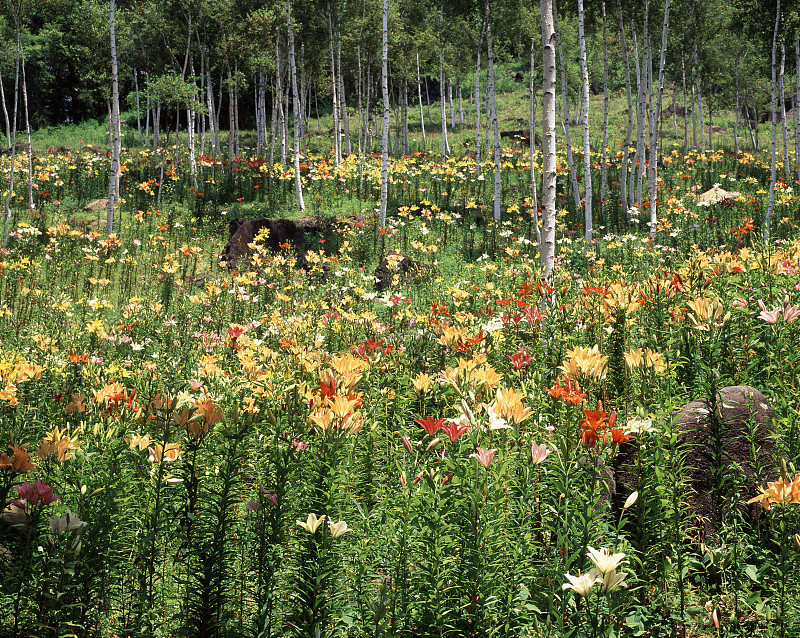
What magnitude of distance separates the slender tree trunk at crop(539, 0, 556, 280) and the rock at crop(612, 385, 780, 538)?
3.20 metres

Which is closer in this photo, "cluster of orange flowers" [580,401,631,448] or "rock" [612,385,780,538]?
"cluster of orange flowers" [580,401,631,448]

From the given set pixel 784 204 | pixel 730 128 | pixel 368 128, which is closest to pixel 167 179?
pixel 368 128

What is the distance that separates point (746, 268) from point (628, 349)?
62.2 inches

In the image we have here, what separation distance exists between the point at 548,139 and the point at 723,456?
439 cm

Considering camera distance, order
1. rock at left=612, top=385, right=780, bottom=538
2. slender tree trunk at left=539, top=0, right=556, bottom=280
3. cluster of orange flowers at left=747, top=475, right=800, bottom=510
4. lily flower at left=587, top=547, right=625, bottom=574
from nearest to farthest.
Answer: lily flower at left=587, top=547, right=625, bottom=574 < cluster of orange flowers at left=747, top=475, right=800, bottom=510 < rock at left=612, top=385, right=780, bottom=538 < slender tree trunk at left=539, top=0, right=556, bottom=280

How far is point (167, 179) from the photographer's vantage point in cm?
1744

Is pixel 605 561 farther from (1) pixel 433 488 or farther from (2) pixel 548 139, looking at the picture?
(2) pixel 548 139

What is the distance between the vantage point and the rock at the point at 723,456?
2295 millimetres

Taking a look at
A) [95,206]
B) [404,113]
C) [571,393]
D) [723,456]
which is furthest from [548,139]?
[404,113]

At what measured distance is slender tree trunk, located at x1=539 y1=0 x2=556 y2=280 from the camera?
5777mm

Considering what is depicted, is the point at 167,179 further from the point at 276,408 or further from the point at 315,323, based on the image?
the point at 276,408

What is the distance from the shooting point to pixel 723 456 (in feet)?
8.30

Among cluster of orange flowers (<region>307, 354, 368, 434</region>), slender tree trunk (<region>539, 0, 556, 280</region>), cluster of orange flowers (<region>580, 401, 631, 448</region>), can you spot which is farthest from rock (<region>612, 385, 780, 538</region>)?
slender tree trunk (<region>539, 0, 556, 280</region>)

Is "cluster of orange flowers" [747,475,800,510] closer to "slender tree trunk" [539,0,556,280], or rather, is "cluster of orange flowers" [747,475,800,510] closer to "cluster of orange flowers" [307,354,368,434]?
"cluster of orange flowers" [307,354,368,434]
